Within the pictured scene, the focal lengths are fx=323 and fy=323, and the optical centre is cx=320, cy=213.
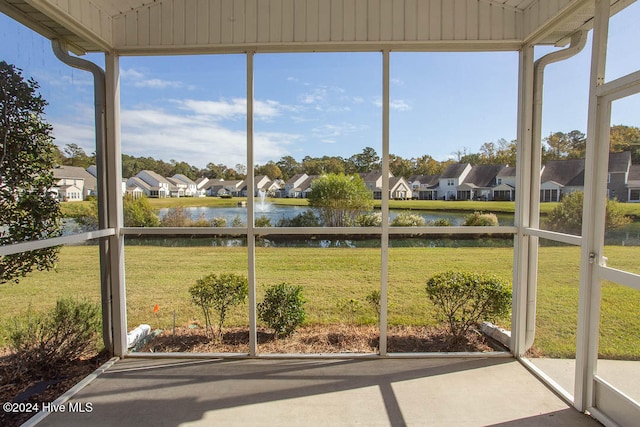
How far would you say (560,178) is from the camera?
8.56 feet

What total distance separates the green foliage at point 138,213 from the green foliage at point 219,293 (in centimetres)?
74

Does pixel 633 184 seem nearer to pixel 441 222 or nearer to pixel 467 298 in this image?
pixel 441 222

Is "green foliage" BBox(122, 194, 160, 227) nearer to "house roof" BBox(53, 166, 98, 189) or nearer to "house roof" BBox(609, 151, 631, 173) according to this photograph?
"house roof" BBox(53, 166, 98, 189)

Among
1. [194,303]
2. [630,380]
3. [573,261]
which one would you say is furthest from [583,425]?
[194,303]

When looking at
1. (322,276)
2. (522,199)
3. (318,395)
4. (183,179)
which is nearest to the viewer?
(318,395)

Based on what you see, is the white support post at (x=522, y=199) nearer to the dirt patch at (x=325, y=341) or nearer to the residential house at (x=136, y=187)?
the dirt patch at (x=325, y=341)

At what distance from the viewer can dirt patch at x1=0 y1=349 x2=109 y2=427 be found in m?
2.13

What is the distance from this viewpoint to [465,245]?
3.14m

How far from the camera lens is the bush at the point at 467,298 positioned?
121 inches

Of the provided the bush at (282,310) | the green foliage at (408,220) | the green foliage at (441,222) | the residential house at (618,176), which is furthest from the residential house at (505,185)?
the bush at (282,310)

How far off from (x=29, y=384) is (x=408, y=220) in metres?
3.21

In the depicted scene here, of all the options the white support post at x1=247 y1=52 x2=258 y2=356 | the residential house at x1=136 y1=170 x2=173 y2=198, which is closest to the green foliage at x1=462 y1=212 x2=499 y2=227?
the white support post at x1=247 y1=52 x2=258 y2=356

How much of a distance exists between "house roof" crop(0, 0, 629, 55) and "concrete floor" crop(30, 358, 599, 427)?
2.80 metres

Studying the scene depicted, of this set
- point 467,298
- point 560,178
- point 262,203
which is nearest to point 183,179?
point 262,203
